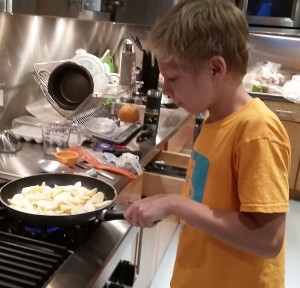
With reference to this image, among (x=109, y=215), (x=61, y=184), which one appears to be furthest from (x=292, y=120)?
(x=109, y=215)

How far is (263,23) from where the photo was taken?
10.8 ft

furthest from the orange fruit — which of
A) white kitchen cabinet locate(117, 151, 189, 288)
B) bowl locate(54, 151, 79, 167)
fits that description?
bowl locate(54, 151, 79, 167)

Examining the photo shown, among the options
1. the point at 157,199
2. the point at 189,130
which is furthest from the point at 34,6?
the point at 189,130

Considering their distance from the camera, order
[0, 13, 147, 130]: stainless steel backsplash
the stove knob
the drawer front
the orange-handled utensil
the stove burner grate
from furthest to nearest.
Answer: the drawer front → [0, 13, 147, 130]: stainless steel backsplash → the orange-handled utensil → the stove knob → the stove burner grate

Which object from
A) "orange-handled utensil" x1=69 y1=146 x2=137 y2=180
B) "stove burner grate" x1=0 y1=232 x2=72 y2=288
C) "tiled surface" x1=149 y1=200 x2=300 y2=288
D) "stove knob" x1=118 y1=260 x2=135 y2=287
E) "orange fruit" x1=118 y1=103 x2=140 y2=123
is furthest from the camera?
"tiled surface" x1=149 y1=200 x2=300 y2=288

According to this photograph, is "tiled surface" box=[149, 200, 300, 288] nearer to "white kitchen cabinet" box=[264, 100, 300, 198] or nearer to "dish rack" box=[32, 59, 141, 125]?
"white kitchen cabinet" box=[264, 100, 300, 198]

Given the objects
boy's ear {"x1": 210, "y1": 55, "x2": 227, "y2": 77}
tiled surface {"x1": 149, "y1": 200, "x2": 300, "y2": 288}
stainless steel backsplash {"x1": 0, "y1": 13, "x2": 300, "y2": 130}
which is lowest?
tiled surface {"x1": 149, "y1": 200, "x2": 300, "y2": 288}

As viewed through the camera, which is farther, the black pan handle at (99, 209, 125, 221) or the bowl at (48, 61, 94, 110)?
the bowl at (48, 61, 94, 110)

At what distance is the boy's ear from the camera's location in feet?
2.72

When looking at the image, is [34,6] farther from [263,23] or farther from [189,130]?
[263,23]

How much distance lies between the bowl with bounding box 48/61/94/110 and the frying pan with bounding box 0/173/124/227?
0.75m

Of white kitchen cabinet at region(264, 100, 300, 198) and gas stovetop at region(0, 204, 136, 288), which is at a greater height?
gas stovetop at region(0, 204, 136, 288)

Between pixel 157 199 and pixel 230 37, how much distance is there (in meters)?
0.36

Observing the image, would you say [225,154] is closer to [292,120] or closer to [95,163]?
[95,163]
